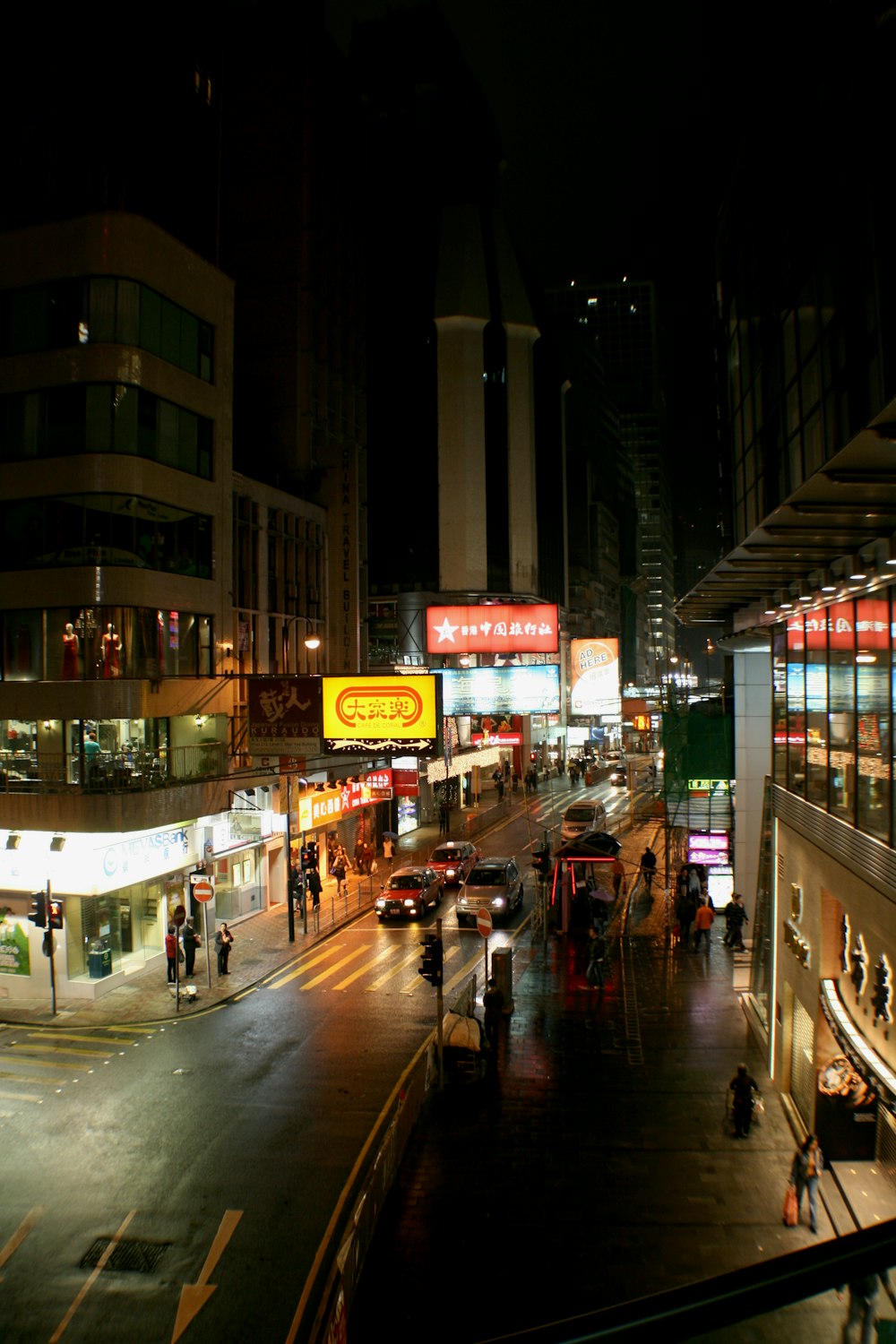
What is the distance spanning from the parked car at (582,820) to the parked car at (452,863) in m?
7.80

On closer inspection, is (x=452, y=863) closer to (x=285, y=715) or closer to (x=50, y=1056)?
(x=285, y=715)

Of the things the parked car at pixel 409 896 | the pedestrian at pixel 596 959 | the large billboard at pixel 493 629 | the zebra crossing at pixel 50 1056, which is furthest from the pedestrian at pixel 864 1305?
the large billboard at pixel 493 629

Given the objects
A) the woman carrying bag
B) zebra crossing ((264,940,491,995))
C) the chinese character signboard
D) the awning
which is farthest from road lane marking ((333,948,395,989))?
the awning

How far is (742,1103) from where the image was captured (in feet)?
48.7

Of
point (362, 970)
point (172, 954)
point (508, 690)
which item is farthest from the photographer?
point (508, 690)

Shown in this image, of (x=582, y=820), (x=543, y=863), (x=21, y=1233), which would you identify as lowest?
(x=21, y=1233)

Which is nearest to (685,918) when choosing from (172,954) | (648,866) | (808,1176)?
(648,866)

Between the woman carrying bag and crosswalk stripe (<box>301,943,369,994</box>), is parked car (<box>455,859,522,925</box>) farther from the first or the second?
the woman carrying bag

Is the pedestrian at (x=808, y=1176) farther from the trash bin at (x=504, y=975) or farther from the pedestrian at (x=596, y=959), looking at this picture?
the pedestrian at (x=596, y=959)

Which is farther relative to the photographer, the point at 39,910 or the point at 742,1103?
the point at 39,910

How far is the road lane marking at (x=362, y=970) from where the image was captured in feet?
78.9

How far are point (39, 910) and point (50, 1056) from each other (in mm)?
3770

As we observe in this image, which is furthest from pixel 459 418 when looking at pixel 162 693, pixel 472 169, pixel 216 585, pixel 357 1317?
pixel 357 1317

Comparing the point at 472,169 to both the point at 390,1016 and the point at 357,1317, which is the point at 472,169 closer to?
the point at 390,1016
